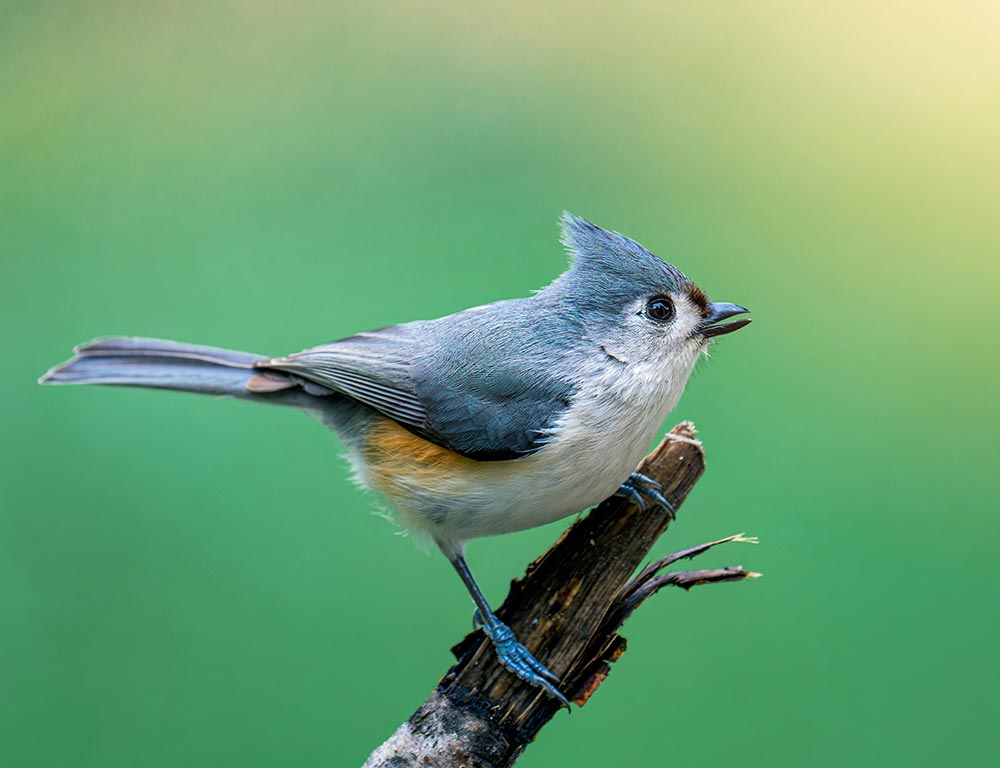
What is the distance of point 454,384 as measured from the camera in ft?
6.68

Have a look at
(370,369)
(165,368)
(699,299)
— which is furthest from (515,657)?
(165,368)

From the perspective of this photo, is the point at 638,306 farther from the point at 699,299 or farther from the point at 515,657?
the point at 515,657

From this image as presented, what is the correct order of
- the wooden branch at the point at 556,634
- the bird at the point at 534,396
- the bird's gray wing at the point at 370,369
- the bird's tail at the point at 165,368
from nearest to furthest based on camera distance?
the wooden branch at the point at 556,634 < the bird at the point at 534,396 < the bird's gray wing at the point at 370,369 < the bird's tail at the point at 165,368

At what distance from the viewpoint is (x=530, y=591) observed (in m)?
2.01

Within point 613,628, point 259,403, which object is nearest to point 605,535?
point 613,628

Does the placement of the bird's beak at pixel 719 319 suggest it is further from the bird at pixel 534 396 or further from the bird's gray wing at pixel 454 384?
the bird's gray wing at pixel 454 384

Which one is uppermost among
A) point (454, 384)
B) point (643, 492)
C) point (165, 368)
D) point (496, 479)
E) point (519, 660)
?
point (643, 492)

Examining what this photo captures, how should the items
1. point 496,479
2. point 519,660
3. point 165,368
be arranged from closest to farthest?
1. point 519,660
2. point 496,479
3. point 165,368

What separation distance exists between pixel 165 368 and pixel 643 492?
1318 millimetres

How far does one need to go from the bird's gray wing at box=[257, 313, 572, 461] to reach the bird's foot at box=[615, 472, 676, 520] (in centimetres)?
34

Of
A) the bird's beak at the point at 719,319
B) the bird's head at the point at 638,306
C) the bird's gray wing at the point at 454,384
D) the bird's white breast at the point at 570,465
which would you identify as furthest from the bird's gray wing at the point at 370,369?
the bird's beak at the point at 719,319

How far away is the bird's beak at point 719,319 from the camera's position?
77.2 inches

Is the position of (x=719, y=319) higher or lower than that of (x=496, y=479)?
higher

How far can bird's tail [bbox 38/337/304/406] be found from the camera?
233 centimetres
